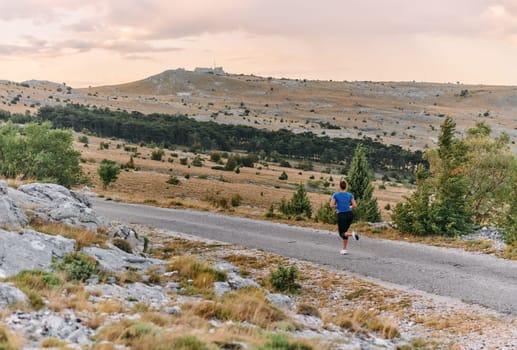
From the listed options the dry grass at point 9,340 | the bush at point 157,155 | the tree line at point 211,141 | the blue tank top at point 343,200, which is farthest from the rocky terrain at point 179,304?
the tree line at point 211,141

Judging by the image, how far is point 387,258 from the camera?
50.6ft

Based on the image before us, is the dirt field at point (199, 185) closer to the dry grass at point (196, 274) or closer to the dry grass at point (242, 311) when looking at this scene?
the dry grass at point (196, 274)

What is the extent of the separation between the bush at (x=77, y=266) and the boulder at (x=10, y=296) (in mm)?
2000

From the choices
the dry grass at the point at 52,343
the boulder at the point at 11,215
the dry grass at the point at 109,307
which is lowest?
the dry grass at the point at 109,307

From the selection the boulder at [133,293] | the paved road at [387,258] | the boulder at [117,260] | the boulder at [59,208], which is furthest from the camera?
the boulder at [59,208]

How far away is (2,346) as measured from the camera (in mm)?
6145

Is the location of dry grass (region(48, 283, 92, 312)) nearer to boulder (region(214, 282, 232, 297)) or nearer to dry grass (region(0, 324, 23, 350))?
dry grass (region(0, 324, 23, 350))

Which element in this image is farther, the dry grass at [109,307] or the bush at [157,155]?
the bush at [157,155]

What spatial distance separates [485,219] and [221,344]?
36.7 meters

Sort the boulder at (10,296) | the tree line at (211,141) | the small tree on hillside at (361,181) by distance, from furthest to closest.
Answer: the tree line at (211,141)
the small tree on hillside at (361,181)
the boulder at (10,296)

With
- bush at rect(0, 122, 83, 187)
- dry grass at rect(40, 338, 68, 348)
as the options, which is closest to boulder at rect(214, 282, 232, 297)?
dry grass at rect(40, 338, 68, 348)

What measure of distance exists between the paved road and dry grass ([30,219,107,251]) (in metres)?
6.20

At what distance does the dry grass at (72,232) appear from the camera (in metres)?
13.1

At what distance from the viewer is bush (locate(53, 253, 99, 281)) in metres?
10.4
